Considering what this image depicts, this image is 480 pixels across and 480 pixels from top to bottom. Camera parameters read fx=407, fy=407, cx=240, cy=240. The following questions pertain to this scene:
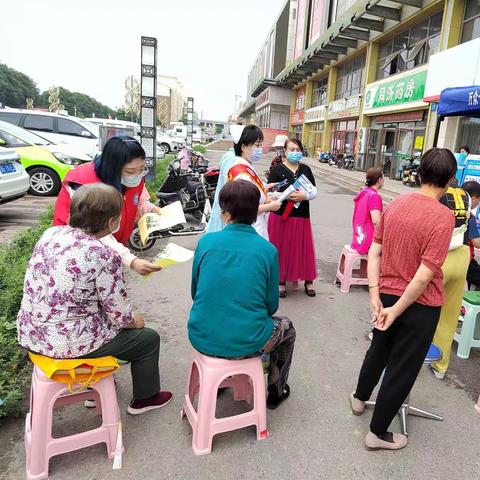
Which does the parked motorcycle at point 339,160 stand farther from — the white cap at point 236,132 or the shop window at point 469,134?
the white cap at point 236,132

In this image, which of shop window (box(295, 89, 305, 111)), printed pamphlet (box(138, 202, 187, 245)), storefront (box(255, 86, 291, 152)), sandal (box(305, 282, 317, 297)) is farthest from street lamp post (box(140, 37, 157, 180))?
storefront (box(255, 86, 291, 152))

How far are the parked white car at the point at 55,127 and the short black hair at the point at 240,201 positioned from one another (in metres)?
9.62

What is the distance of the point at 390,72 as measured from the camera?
61.8 ft

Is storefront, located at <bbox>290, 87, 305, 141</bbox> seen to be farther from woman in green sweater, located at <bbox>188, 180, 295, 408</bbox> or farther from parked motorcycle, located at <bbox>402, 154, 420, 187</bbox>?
woman in green sweater, located at <bbox>188, 180, 295, 408</bbox>

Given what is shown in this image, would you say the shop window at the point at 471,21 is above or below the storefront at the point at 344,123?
above

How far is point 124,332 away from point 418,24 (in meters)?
18.7

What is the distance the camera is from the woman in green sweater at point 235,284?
6.64 feet

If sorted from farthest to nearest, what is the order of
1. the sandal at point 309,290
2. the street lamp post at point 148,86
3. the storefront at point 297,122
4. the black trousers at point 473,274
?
1. the storefront at point 297,122
2. the street lamp post at point 148,86
3. the sandal at point 309,290
4. the black trousers at point 473,274

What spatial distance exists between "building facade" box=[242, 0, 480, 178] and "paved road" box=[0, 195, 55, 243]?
29.2 feet

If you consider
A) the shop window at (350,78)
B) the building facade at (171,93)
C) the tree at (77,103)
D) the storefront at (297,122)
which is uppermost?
the building facade at (171,93)

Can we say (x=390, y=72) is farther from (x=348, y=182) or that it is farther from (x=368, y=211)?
(x=368, y=211)

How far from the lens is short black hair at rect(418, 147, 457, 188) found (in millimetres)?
2008

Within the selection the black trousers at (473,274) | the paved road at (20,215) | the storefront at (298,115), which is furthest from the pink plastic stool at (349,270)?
the storefront at (298,115)

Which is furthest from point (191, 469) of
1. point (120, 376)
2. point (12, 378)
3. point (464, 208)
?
point (464, 208)
